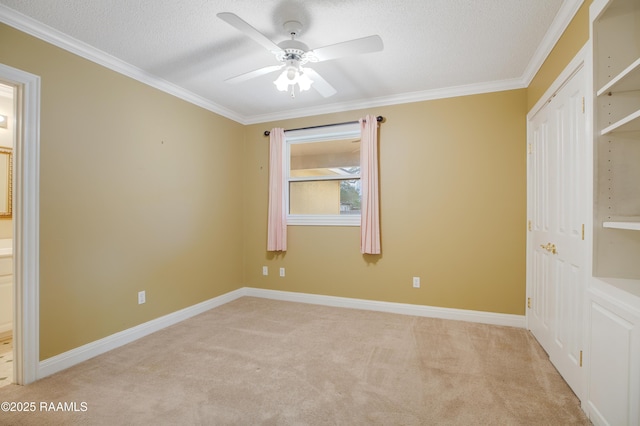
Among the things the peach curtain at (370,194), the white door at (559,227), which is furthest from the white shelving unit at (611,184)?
the peach curtain at (370,194)

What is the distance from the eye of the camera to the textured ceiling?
6.60 feet

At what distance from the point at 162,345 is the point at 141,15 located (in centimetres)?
262

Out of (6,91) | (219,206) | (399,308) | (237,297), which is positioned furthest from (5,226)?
(399,308)

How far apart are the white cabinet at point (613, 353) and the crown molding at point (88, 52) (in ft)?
Answer: 12.6

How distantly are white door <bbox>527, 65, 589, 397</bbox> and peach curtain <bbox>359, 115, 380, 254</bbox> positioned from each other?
60.1 inches

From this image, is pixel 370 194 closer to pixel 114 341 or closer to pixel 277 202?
pixel 277 202

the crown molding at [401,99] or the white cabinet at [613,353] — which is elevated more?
the crown molding at [401,99]

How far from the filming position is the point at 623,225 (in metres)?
1.41

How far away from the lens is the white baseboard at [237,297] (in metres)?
2.36

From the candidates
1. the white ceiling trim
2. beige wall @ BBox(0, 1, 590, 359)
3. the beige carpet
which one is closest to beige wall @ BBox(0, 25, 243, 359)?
beige wall @ BBox(0, 1, 590, 359)

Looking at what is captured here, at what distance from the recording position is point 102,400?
1918mm

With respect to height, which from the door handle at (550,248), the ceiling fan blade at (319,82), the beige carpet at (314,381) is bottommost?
the beige carpet at (314,381)

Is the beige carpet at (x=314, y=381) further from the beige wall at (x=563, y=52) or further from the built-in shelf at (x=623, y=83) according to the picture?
the beige wall at (x=563, y=52)

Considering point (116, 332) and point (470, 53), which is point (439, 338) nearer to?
point (470, 53)
